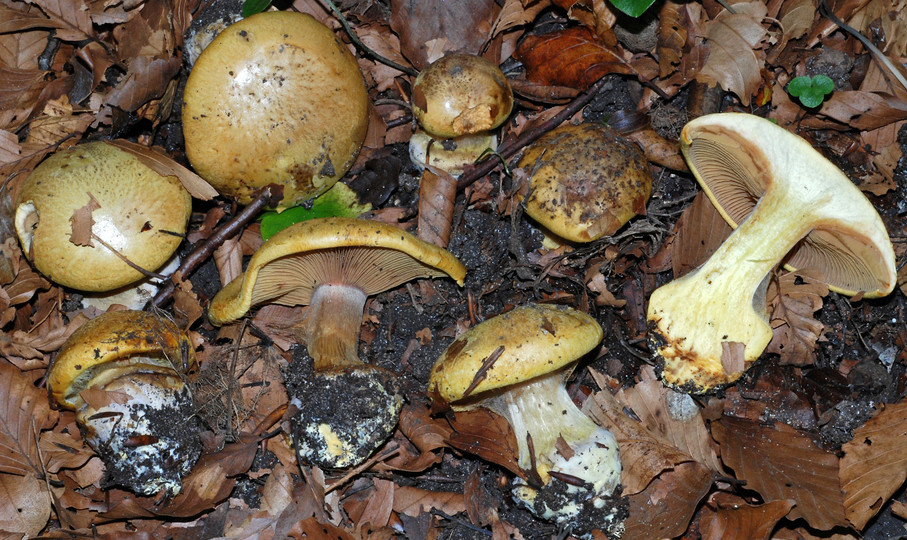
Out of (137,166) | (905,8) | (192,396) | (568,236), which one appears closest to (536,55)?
(568,236)

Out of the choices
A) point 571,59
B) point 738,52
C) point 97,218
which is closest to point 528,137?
point 571,59

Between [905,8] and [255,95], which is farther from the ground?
[905,8]

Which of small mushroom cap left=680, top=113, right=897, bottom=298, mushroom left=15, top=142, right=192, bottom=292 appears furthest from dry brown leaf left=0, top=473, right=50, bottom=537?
small mushroom cap left=680, top=113, right=897, bottom=298

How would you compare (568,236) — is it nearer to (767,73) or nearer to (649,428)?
(649,428)

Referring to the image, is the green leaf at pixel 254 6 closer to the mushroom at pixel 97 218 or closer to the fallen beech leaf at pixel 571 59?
the mushroom at pixel 97 218

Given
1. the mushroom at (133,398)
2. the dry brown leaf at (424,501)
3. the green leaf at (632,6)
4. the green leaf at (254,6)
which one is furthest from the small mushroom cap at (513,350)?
the green leaf at (254,6)

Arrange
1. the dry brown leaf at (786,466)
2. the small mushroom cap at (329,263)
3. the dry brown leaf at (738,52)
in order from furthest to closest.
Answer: the dry brown leaf at (738,52) < the dry brown leaf at (786,466) < the small mushroom cap at (329,263)
